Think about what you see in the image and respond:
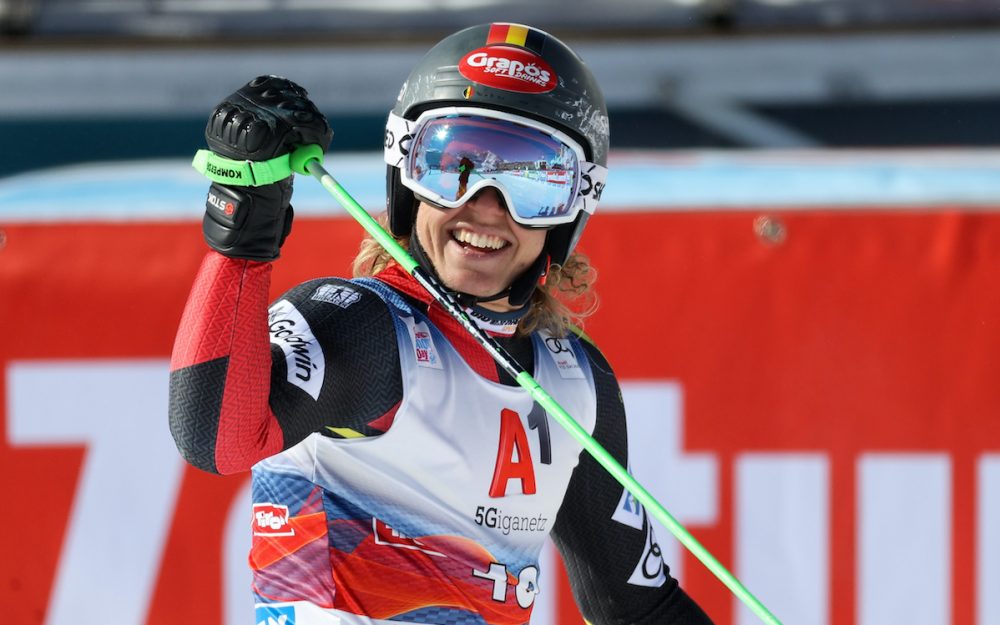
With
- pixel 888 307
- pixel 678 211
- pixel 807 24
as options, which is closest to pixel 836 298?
pixel 888 307

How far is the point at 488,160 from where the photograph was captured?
2.08 meters

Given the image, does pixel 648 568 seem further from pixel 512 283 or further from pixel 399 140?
pixel 399 140

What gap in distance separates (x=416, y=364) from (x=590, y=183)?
0.49 m

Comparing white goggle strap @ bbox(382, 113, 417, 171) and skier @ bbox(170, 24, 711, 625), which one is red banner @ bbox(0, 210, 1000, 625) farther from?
white goggle strap @ bbox(382, 113, 417, 171)

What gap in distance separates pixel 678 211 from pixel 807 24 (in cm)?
239

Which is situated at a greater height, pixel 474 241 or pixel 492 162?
pixel 492 162

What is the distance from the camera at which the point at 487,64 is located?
2133 mm

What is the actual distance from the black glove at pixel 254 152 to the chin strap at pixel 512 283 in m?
0.39

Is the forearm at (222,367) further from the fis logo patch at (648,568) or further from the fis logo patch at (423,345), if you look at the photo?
the fis logo patch at (648,568)

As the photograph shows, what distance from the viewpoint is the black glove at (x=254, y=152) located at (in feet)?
5.60

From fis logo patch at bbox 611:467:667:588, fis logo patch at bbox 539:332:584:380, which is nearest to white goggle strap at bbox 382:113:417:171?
fis logo patch at bbox 539:332:584:380

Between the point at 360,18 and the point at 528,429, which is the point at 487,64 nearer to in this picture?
the point at 528,429

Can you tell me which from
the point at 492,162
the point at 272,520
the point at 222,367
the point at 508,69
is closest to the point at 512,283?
the point at 492,162

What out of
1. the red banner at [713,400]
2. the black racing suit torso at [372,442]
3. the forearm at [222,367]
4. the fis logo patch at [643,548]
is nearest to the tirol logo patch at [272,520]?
the black racing suit torso at [372,442]
